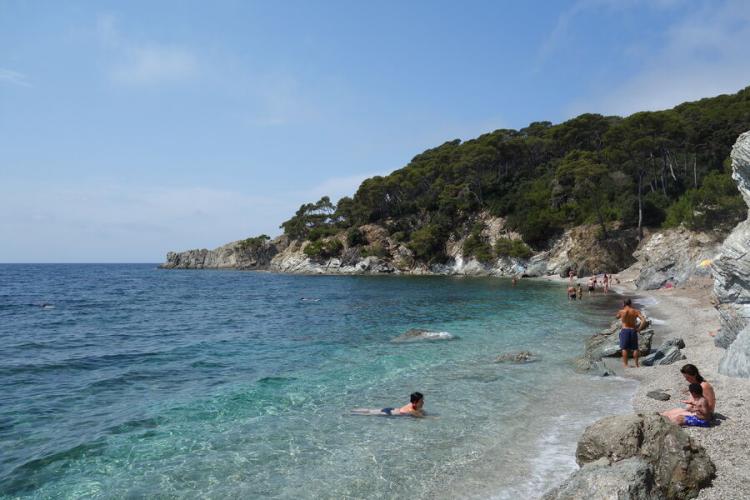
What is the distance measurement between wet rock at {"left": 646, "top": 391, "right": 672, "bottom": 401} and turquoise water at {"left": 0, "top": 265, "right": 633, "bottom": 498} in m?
0.69

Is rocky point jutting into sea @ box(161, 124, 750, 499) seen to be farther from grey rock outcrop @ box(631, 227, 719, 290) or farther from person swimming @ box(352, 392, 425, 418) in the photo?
person swimming @ box(352, 392, 425, 418)

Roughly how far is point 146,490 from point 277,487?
7.40ft

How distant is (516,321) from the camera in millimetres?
25750

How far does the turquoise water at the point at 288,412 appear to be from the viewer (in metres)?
7.93

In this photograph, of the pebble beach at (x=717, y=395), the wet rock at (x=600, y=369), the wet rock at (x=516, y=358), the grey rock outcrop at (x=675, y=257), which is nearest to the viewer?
the pebble beach at (x=717, y=395)

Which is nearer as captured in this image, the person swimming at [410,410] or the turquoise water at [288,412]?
the turquoise water at [288,412]

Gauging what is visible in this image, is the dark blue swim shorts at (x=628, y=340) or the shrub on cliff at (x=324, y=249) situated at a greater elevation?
the shrub on cliff at (x=324, y=249)

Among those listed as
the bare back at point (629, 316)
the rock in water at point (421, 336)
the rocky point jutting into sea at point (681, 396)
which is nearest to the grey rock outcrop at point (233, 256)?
the rocky point jutting into sea at point (681, 396)

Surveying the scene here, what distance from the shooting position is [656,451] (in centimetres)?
669

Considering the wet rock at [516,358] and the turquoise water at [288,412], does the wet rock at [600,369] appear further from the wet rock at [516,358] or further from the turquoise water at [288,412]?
the wet rock at [516,358]

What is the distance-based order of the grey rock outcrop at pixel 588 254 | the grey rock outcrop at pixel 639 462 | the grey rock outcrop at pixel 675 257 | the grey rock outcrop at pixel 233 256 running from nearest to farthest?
the grey rock outcrop at pixel 639 462, the grey rock outcrop at pixel 675 257, the grey rock outcrop at pixel 588 254, the grey rock outcrop at pixel 233 256

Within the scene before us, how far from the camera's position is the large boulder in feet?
20.0

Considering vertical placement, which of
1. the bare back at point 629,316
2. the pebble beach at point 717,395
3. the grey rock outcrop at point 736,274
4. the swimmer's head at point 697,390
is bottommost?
the pebble beach at point 717,395

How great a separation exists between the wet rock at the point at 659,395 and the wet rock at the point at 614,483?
5.75 metres
